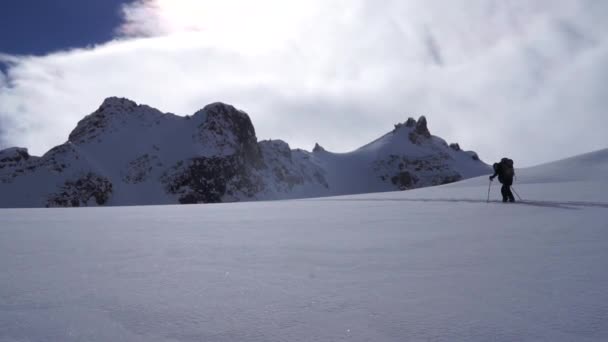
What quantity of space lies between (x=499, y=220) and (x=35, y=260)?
6.76 meters

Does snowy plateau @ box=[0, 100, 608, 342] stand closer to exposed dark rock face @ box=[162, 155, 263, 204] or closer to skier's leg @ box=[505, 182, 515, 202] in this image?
skier's leg @ box=[505, 182, 515, 202]

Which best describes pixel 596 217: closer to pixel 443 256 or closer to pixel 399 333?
pixel 443 256

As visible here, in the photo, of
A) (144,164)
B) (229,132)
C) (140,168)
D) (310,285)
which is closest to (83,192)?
(140,168)

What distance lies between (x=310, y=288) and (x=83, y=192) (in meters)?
155

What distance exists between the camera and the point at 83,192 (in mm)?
133875

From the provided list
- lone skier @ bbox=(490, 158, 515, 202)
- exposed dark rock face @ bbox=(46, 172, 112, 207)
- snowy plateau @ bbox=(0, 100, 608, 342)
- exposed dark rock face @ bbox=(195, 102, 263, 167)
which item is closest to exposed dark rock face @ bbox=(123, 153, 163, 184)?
exposed dark rock face @ bbox=(46, 172, 112, 207)

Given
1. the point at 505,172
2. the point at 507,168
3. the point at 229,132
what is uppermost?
the point at 229,132

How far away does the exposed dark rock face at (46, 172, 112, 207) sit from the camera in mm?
128500

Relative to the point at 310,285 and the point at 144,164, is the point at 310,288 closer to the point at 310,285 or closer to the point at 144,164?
the point at 310,285

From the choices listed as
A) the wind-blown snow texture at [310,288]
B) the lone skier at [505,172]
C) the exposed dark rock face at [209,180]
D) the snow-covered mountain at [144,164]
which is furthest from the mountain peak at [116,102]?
the wind-blown snow texture at [310,288]

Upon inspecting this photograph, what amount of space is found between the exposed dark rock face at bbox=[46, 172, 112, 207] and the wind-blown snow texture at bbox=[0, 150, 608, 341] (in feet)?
468

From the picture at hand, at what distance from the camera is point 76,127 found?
183 metres

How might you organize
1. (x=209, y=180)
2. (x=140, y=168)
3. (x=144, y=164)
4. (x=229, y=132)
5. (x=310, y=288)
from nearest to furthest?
(x=310, y=288), (x=140, y=168), (x=209, y=180), (x=144, y=164), (x=229, y=132)

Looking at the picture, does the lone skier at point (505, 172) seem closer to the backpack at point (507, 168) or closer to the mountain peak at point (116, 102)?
the backpack at point (507, 168)
